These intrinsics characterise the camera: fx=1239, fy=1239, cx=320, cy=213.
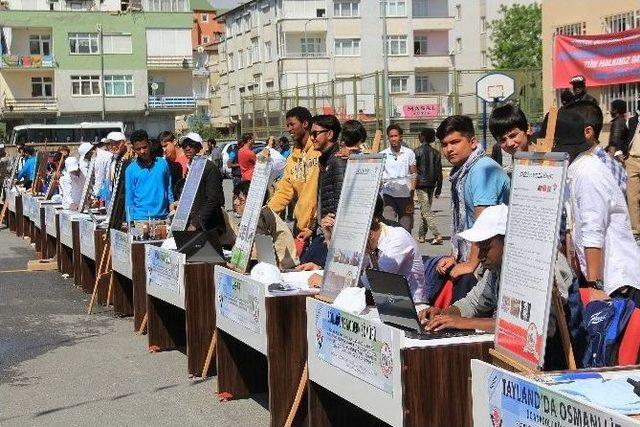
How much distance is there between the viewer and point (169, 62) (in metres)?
86.7

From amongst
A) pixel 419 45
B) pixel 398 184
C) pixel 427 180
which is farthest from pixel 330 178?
pixel 419 45

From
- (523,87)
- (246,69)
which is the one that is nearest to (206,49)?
(246,69)

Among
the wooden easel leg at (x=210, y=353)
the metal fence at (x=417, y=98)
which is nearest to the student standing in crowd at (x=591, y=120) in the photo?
the wooden easel leg at (x=210, y=353)

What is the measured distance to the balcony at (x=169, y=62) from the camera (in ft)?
283

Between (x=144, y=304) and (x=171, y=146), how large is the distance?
4.17 metres

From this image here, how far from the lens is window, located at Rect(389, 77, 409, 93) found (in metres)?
35.7

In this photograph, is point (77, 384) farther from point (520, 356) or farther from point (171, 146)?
point (171, 146)

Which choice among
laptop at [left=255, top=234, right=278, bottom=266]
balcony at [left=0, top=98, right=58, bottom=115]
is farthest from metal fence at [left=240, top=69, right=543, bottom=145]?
balcony at [left=0, top=98, right=58, bottom=115]

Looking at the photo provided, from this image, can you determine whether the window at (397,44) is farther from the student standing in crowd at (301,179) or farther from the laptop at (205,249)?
the laptop at (205,249)

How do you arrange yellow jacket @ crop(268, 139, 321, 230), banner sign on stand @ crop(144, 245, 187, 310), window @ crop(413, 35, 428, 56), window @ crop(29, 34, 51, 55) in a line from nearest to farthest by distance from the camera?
banner sign on stand @ crop(144, 245, 187, 310), yellow jacket @ crop(268, 139, 321, 230), window @ crop(413, 35, 428, 56), window @ crop(29, 34, 51, 55)

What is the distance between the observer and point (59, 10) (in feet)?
277

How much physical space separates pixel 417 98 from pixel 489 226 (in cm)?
2847

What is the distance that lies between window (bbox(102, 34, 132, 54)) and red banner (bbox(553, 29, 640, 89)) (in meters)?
60.4

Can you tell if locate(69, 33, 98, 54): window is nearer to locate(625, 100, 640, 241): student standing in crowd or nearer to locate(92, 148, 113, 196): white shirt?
locate(92, 148, 113, 196): white shirt
